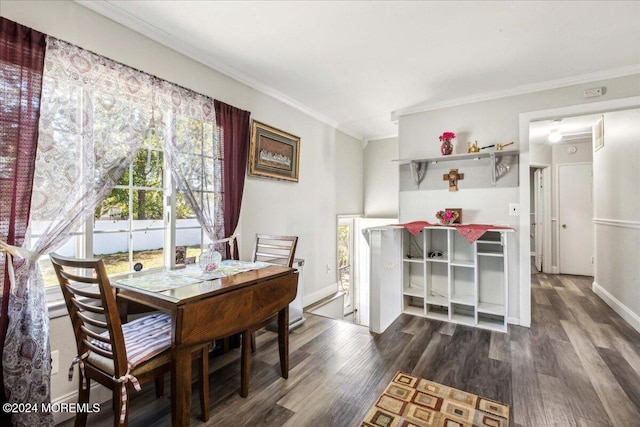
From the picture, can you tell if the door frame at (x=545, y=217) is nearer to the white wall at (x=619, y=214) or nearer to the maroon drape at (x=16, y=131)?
the white wall at (x=619, y=214)

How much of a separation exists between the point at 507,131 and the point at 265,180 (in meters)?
2.54

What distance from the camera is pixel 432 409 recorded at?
5.52ft

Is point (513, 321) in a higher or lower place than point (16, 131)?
lower

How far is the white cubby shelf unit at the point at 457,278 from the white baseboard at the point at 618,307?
110 centimetres

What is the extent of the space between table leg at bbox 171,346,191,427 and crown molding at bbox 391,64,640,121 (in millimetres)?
3335

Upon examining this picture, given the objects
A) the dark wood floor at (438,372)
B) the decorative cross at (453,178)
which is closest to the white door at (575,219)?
the dark wood floor at (438,372)

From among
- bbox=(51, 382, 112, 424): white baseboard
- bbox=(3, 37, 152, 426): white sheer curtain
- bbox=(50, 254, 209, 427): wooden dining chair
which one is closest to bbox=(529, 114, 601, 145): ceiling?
bbox=(3, 37, 152, 426): white sheer curtain

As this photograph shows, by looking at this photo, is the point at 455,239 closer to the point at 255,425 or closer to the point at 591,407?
the point at 591,407

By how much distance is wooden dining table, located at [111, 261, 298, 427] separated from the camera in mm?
1387

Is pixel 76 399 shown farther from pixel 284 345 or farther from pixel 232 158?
pixel 232 158

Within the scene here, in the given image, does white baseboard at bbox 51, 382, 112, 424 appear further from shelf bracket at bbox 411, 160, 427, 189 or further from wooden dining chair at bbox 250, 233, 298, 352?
shelf bracket at bbox 411, 160, 427, 189

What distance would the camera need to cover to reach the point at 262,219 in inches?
118

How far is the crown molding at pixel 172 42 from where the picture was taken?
5.87 ft

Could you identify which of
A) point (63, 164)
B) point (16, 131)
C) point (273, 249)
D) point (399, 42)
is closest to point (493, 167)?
point (399, 42)
